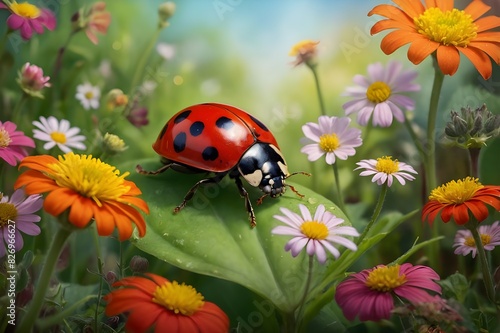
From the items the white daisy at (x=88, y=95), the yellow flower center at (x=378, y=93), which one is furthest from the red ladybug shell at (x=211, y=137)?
the white daisy at (x=88, y=95)

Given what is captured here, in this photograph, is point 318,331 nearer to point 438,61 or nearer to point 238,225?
point 238,225

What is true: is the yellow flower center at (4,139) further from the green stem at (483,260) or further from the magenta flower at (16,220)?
the green stem at (483,260)

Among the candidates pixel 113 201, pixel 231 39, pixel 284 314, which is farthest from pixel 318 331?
pixel 231 39

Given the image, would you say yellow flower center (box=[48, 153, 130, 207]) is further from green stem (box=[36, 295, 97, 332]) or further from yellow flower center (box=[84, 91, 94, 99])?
yellow flower center (box=[84, 91, 94, 99])

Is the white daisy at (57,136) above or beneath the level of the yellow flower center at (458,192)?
beneath

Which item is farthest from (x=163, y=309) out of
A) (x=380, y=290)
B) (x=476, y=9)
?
(x=476, y=9)

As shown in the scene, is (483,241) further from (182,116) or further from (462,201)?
(182,116)
